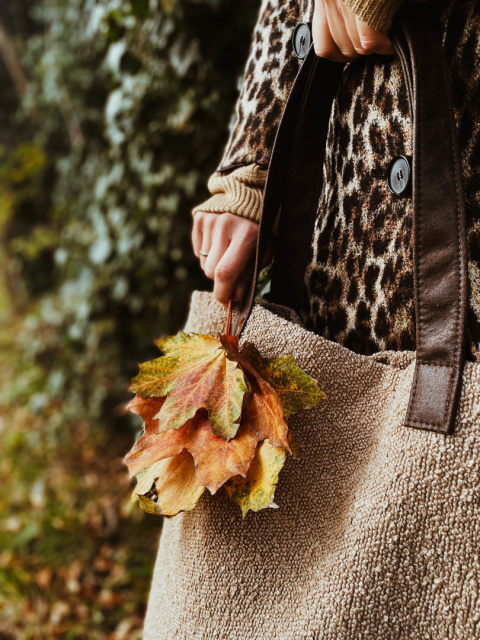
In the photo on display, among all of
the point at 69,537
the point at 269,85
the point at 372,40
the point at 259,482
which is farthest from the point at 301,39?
the point at 69,537

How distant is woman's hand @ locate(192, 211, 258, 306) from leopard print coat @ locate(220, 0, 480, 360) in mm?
95

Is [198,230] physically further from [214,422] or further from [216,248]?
[214,422]

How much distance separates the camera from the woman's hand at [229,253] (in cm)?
75

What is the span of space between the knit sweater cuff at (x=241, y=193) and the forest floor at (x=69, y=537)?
1.12 m

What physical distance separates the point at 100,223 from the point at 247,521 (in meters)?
1.68

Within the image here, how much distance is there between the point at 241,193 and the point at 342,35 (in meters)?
0.24

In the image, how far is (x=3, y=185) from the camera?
3.42 meters

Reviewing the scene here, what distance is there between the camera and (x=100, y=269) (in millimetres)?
2188

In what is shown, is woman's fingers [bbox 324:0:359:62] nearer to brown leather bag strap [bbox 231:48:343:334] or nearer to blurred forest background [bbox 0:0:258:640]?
brown leather bag strap [bbox 231:48:343:334]

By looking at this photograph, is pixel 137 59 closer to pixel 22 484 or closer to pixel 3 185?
pixel 22 484

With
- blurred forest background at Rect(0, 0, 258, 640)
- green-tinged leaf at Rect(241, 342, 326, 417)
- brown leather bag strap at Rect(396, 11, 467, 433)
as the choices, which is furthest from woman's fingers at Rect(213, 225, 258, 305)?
blurred forest background at Rect(0, 0, 258, 640)

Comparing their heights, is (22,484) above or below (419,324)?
below

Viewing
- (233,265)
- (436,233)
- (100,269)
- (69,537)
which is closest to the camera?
(436,233)

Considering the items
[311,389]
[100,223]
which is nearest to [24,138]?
[100,223]
